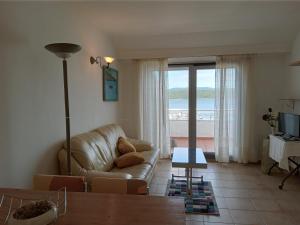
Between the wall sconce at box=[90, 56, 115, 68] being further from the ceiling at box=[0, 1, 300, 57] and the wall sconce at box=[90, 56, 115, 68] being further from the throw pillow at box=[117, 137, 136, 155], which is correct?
the throw pillow at box=[117, 137, 136, 155]

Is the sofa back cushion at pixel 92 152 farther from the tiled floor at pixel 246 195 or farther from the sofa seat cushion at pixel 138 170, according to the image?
the tiled floor at pixel 246 195

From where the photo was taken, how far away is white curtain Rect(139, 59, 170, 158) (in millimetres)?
4703

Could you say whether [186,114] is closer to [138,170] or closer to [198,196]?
[198,196]

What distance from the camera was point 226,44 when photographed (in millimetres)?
4250

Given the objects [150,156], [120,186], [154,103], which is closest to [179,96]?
[154,103]

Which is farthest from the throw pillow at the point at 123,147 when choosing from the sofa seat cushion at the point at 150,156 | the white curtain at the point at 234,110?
the white curtain at the point at 234,110

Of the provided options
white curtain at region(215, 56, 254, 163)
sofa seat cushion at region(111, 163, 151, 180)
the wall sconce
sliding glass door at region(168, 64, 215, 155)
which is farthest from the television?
the wall sconce

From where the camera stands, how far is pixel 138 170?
9.50ft

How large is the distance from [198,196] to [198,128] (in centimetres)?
216

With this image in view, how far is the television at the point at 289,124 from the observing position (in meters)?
3.38

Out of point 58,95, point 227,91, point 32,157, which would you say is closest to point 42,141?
point 32,157

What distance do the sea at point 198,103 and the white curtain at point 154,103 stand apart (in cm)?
25

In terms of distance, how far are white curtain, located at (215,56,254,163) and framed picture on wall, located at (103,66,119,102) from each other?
2.06 metres

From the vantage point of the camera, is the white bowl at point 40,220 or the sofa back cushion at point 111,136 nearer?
the white bowl at point 40,220
